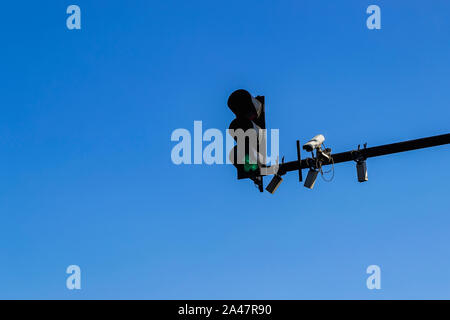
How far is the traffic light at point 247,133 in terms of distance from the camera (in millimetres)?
5906

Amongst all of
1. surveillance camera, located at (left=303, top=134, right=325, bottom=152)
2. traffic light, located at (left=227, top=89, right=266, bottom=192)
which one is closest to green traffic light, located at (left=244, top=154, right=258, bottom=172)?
traffic light, located at (left=227, top=89, right=266, bottom=192)

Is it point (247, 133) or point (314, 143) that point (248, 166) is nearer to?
point (247, 133)

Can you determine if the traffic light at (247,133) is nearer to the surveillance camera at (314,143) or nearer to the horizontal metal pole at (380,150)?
the surveillance camera at (314,143)

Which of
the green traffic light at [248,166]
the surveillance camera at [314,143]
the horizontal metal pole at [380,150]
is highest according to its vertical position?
the surveillance camera at [314,143]

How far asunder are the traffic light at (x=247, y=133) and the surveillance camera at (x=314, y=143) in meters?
0.72

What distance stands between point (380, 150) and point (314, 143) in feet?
3.13

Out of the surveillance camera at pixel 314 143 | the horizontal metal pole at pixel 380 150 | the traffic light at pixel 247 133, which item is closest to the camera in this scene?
the traffic light at pixel 247 133

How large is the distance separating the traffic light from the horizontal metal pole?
865 millimetres

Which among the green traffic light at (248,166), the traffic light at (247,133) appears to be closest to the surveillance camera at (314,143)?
the traffic light at (247,133)

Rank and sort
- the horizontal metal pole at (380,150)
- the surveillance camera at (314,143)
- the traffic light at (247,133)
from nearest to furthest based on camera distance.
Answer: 1. the traffic light at (247,133)
2. the horizontal metal pole at (380,150)
3. the surveillance camera at (314,143)

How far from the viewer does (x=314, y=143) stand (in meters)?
6.72

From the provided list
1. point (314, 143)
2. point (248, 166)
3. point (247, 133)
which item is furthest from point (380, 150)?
point (247, 133)

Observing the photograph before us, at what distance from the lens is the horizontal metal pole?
20.3ft
